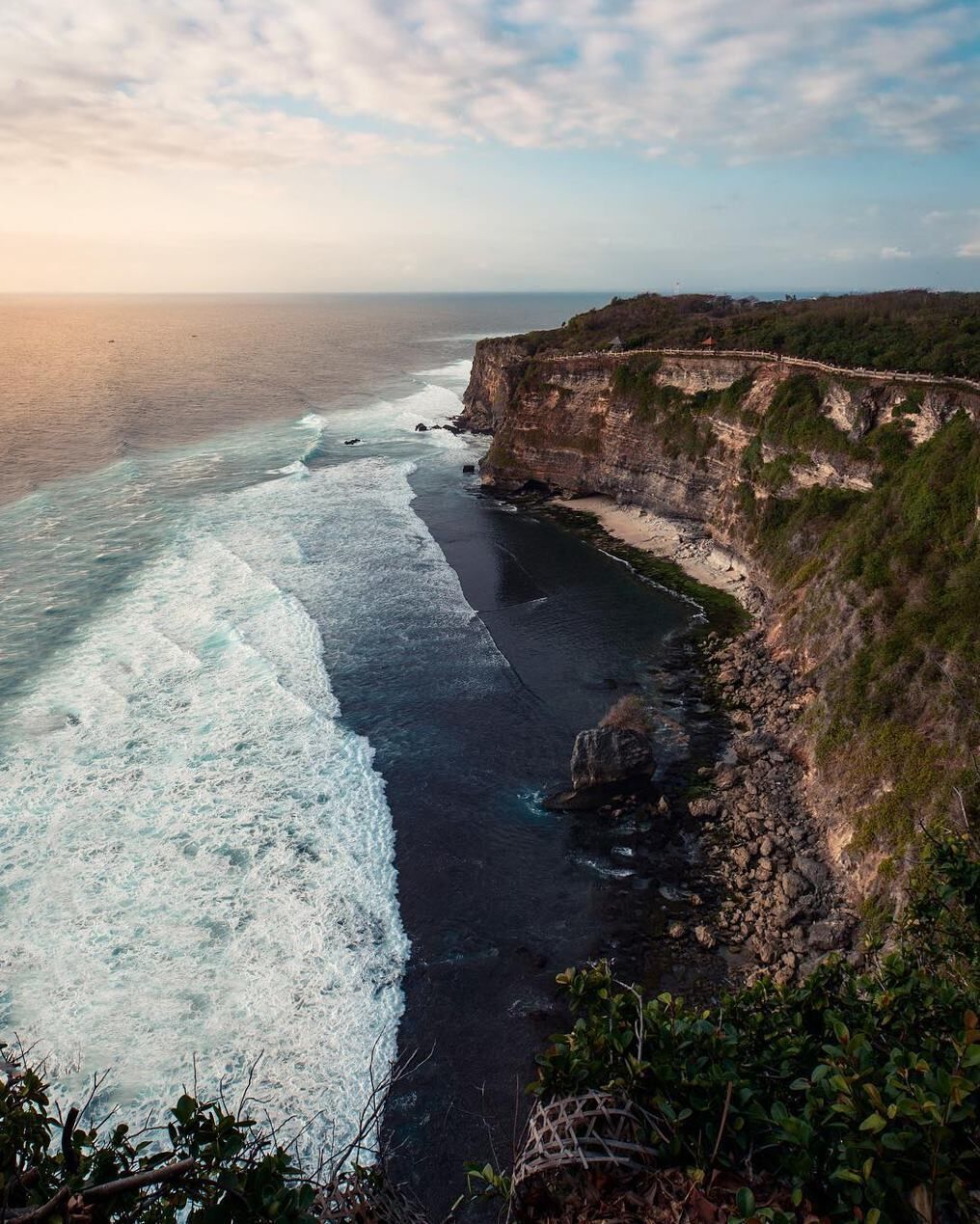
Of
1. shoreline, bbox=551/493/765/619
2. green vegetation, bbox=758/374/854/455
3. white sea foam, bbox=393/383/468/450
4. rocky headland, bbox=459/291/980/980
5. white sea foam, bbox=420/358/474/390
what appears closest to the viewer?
rocky headland, bbox=459/291/980/980

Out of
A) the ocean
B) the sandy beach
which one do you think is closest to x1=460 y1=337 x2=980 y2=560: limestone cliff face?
the sandy beach

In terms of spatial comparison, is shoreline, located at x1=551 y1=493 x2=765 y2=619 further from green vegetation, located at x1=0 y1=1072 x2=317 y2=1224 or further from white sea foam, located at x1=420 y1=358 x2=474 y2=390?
white sea foam, located at x1=420 y1=358 x2=474 y2=390

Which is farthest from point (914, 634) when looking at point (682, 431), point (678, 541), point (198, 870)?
point (682, 431)

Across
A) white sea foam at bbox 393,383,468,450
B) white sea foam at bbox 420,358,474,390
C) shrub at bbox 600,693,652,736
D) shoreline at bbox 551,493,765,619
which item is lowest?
shrub at bbox 600,693,652,736

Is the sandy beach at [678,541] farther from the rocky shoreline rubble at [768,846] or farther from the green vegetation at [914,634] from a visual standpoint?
the rocky shoreline rubble at [768,846]

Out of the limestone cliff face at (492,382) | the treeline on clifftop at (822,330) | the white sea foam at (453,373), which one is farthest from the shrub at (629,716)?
the white sea foam at (453,373)

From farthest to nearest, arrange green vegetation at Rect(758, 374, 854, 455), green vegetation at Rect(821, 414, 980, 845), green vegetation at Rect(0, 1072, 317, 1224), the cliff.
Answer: green vegetation at Rect(758, 374, 854, 455), the cliff, green vegetation at Rect(821, 414, 980, 845), green vegetation at Rect(0, 1072, 317, 1224)
